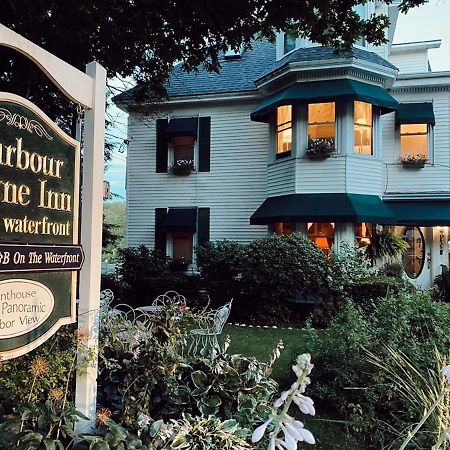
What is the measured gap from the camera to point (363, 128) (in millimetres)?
11664

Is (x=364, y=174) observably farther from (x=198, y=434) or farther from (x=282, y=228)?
(x=198, y=434)

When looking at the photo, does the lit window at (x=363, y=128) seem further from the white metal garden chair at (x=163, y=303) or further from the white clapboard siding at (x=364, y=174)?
the white metal garden chair at (x=163, y=303)

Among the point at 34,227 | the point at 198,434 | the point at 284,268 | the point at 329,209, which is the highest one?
the point at 329,209

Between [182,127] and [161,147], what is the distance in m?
1.01

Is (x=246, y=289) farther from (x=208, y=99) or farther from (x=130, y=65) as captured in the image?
(x=208, y=99)

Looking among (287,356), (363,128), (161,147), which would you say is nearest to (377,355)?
(287,356)

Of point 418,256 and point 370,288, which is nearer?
point 370,288

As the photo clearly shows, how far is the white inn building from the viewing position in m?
11.1

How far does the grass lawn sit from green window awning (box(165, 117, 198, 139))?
22.2ft

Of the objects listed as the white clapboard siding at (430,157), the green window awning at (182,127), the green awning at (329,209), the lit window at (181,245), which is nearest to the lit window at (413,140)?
the white clapboard siding at (430,157)

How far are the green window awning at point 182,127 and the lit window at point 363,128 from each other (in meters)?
4.90

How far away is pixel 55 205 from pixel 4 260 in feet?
1.71

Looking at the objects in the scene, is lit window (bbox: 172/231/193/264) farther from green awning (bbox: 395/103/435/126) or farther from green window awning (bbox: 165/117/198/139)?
green awning (bbox: 395/103/435/126)

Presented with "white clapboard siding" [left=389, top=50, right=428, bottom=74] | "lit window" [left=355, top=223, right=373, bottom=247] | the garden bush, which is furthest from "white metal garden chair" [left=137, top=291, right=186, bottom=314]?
"white clapboard siding" [left=389, top=50, right=428, bottom=74]
